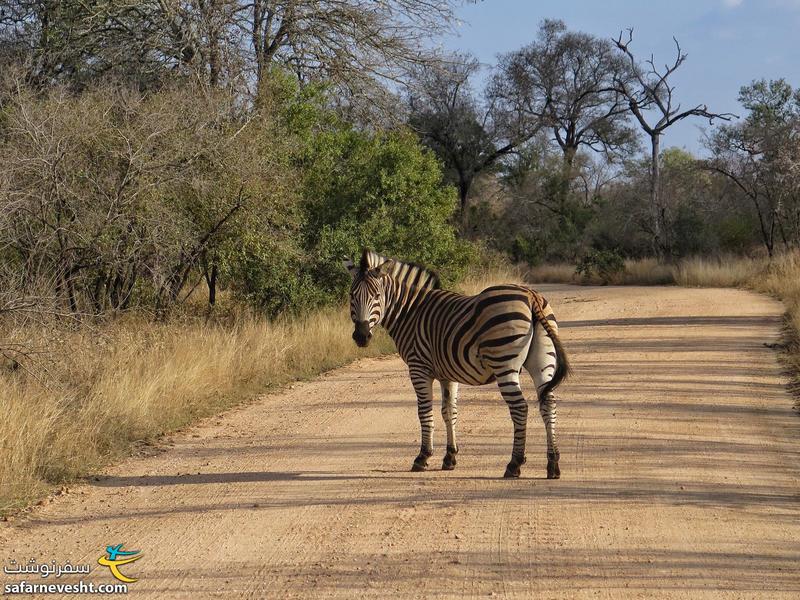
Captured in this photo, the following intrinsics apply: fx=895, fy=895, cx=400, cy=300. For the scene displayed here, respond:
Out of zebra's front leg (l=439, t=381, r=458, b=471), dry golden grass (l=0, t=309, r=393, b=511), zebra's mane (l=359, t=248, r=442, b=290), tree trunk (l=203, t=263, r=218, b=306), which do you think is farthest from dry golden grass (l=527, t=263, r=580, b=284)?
zebra's front leg (l=439, t=381, r=458, b=471)

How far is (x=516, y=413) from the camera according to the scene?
7.39m

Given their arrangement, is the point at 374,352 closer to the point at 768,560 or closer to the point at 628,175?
the point at 768,560

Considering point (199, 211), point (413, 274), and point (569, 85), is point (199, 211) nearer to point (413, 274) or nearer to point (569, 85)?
point (413, 274)

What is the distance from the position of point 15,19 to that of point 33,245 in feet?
31.6

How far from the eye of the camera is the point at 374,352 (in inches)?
604

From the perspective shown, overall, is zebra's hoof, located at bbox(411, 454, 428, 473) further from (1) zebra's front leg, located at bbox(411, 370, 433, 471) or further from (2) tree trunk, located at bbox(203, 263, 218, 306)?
(2) tree trunk, located at bbox(203, 263, 218, 306)

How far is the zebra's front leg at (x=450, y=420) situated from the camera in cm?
782

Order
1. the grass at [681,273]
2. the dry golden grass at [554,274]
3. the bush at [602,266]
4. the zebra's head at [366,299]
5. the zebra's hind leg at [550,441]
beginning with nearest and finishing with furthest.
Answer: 1. the zebra's hind leg at [550,441]
2. the zebra's head at [366,299]
3. the grass at [681,273]
4. the bush at [602,266]
5. the dry golden grass at [554,274]

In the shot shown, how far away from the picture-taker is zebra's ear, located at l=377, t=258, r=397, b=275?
821cm

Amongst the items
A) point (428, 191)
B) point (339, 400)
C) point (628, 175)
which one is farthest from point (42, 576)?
point (628, 175)

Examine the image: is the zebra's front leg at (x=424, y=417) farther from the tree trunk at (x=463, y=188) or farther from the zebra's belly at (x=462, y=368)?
the tree trunk at (x=463, y=188)

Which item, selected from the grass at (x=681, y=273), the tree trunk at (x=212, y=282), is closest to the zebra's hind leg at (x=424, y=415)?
the tree trunk at (x=212, y=282)

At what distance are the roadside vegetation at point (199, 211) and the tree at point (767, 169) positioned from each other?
135 mm

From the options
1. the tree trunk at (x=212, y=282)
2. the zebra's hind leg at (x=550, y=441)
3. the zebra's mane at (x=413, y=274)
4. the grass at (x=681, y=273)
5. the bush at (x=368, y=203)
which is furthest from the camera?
the grass at (x=681, y=273)
